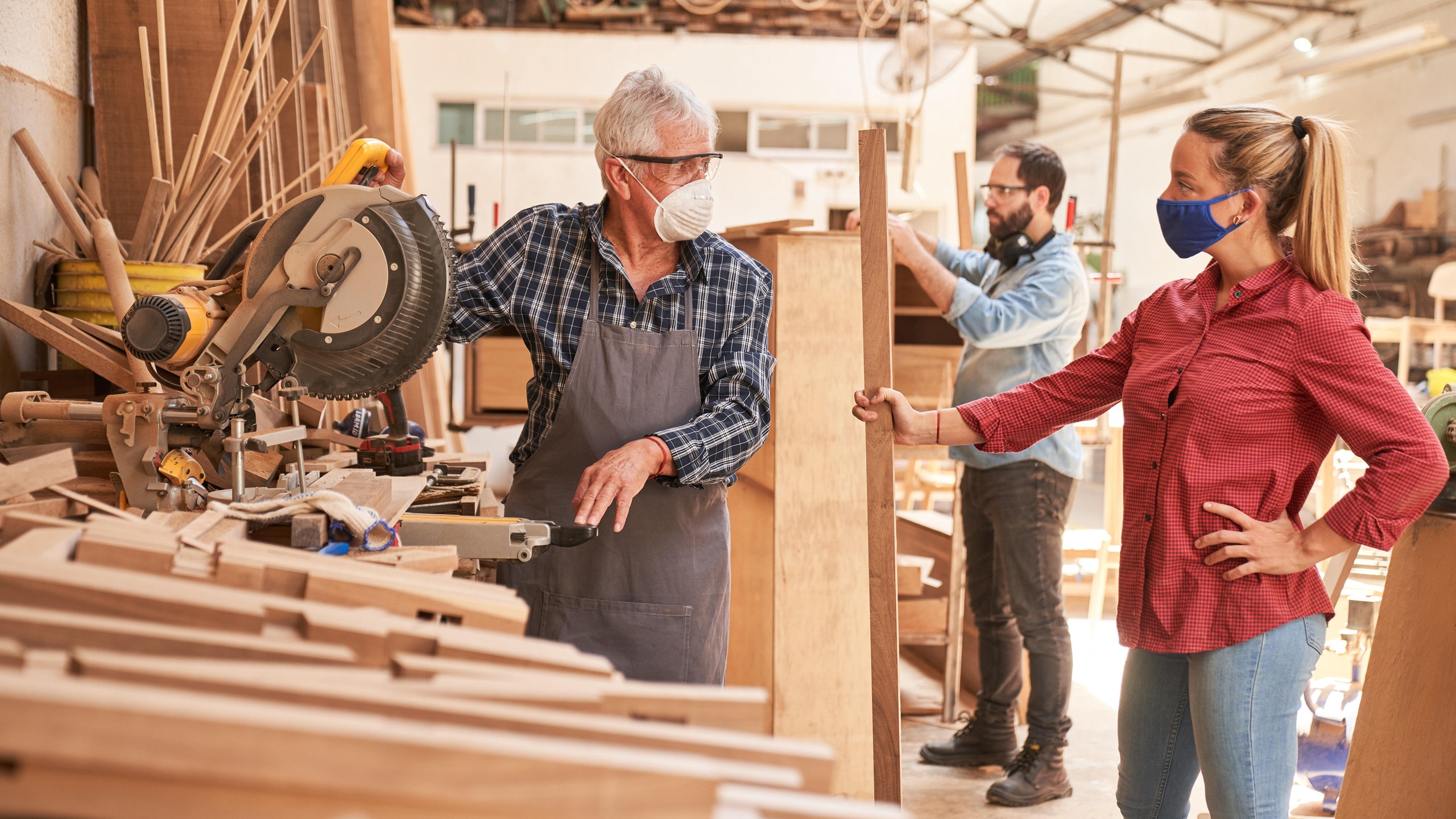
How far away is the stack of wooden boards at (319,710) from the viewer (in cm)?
60

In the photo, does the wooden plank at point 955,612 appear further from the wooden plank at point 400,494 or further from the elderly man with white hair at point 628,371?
the wooden plank at point 400,494

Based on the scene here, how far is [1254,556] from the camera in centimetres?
166

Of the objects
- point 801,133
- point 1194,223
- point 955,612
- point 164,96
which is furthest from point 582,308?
point 801,133

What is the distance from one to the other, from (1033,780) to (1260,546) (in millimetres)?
1961

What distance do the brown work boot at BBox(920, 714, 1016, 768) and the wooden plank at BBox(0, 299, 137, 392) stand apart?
280 centimetres

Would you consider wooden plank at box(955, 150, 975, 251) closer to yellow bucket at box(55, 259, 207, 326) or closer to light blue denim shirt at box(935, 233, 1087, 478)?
light blue denim shirt at box(935, 233, 1087, 478)

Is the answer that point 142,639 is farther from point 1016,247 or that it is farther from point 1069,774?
point 1069,774

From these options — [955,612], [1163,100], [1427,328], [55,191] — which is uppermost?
[1163,100]

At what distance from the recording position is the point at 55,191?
2.29m

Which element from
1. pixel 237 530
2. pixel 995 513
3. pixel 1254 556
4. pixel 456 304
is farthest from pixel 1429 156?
pixel 237 530

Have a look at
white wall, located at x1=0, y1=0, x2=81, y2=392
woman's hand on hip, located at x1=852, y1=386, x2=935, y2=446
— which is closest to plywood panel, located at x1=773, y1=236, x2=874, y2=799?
woman's hand on hip, located at x1=852, y1=386, x2=935, y2=446

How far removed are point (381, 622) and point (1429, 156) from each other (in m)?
9.49

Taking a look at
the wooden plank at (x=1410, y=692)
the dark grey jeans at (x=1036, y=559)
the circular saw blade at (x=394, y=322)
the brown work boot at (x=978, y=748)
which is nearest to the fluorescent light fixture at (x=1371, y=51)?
the dark grey jeans at (x=1036, y=559)

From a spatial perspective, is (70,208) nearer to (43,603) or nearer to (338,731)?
(43,603)
